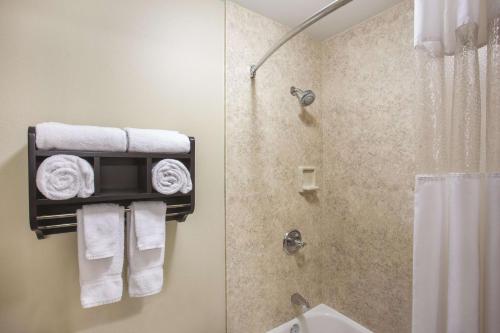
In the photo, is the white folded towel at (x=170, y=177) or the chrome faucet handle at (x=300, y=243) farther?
the chrome faucet handle at (x=300, y=243)

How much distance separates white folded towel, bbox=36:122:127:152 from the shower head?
3.61 feet

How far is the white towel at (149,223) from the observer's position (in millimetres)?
894

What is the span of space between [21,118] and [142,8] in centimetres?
70

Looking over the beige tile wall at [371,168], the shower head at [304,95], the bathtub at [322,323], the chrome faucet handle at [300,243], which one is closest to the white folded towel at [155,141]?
the shower head at [304,95]

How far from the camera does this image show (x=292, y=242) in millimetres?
1554

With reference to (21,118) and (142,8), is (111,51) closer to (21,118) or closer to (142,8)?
(142,8)

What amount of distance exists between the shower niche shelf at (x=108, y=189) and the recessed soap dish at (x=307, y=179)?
870 millimetres

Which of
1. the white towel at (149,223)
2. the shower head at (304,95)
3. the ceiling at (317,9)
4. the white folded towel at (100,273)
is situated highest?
the ceiling at (317,9)

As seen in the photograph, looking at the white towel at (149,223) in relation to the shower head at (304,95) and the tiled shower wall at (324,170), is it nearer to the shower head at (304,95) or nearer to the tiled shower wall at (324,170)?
the tiled shower wall at (324,170)

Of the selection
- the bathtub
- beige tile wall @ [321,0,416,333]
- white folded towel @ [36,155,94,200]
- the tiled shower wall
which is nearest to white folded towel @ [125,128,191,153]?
white folded towel @ [36,155,94,200]

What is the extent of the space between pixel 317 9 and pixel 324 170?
1104 mm

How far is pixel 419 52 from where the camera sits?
2.23ft

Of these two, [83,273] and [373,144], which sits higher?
[373,144]

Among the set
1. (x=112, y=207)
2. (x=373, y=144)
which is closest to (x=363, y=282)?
(x=373, y=144)
